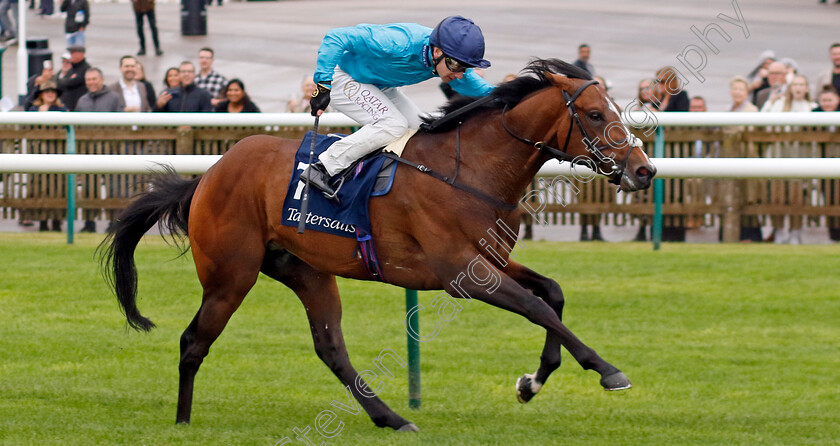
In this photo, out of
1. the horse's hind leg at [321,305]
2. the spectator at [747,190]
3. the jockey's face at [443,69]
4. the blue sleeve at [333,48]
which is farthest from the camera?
the spectator at [747,190]

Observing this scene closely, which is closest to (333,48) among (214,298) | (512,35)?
(214,298)

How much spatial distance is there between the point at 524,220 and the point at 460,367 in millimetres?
4052

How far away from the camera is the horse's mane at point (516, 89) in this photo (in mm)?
5055

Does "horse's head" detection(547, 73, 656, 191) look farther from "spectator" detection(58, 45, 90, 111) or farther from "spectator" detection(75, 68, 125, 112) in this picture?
"spectator" detection(58, 45, 90, 111)

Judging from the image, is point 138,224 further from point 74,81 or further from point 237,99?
point 74,81

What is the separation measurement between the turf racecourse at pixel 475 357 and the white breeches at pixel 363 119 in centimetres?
120

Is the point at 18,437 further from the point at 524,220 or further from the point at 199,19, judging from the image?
the point at 199,19

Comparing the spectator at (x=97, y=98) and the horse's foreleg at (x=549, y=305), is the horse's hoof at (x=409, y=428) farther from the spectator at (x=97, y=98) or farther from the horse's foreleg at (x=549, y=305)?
the spectator at (x=97, y=98)

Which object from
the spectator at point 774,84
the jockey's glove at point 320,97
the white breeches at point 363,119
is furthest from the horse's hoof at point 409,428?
the spectator at point 774,84

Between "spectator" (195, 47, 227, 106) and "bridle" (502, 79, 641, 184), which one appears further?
"spectator" (195, 47, 227, 106)

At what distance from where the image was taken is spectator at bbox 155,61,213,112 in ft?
37.5

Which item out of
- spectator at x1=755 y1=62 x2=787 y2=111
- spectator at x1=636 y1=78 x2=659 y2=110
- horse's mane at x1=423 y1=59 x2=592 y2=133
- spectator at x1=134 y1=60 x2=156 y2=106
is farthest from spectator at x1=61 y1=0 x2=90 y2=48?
horse's mane at x1=423 y1=59 x2=592 y2=133

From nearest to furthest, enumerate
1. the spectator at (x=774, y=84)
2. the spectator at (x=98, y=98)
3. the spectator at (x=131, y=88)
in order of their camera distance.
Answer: the spectator at (x=774, y=84) < the spectator at (x=98, y=98) < the spectator at (x=131, y=88)

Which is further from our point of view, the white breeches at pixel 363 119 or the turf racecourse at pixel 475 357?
the turf racecourse at pixel 475 357
